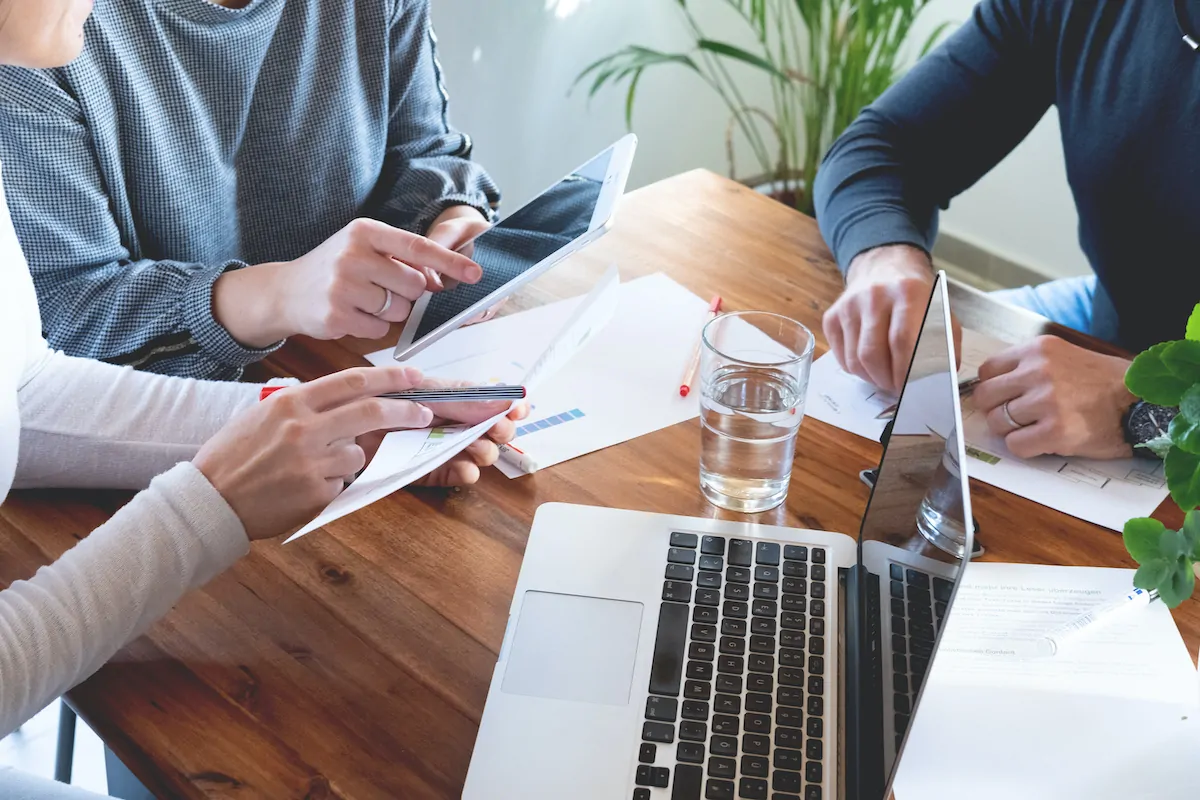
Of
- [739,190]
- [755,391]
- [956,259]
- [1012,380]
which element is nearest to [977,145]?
[739,190]

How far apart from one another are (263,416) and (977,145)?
1.06m

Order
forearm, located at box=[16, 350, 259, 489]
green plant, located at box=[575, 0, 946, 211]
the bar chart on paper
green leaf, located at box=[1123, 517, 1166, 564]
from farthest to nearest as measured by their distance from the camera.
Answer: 1. green plant, located at box=[575, 0, 946, 211]
2. the bar chart on paper
3. forearm, located at box=[16, 350, 259, 489]
4. green leaf, located at box=[1123, 517, 1166, 564]

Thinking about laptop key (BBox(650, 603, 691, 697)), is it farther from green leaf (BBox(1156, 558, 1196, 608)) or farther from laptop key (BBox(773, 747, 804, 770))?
green leaf (BBox(1156, 558, 1196, 608))

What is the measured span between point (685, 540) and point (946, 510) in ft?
0.92

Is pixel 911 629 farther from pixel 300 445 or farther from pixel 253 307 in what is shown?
pixel 253 307

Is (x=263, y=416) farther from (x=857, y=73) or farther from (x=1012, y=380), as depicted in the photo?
(x=857, y=73)

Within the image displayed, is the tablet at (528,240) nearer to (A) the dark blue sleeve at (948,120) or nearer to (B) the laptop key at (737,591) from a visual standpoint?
(B) the laptop key at (737,591)

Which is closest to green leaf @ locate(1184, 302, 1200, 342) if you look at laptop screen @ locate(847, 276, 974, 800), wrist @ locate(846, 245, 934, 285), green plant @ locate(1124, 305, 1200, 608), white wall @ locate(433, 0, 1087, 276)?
green plant @ locate(1124, 305, 1200, 608)

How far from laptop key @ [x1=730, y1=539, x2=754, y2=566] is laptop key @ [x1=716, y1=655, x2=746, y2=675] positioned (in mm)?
97

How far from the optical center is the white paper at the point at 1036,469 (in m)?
0.92

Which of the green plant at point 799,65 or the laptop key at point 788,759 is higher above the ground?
the laptop key at point 788,759

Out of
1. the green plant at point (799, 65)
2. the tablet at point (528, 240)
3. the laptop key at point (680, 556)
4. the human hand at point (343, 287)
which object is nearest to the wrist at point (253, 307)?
the human hand at point (343, 287)

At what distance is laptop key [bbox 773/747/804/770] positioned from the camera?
66 centimetres

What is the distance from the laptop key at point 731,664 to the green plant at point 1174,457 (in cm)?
26
